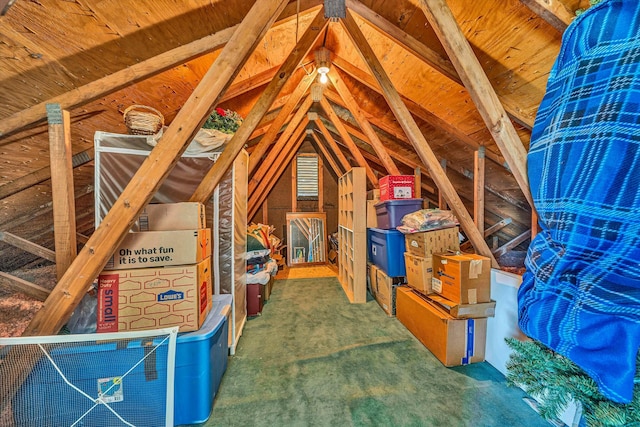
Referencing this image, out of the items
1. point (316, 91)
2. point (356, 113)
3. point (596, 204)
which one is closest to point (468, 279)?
point (596, 204)

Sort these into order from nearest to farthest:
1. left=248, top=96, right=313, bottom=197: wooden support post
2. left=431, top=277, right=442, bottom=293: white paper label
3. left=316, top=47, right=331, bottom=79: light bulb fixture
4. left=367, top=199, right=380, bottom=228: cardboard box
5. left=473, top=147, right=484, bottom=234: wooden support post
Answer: left=431, top=277, right=442, bottom=293: white paper label → left=473, top=147, right=484, bottom=234: wooden support post → left=316, top=47, right=331, bottom=79: light bulb fixture → left=367, top=199, right=380, bottom=228: cardboard box → left=248, top=96, right=313, bottom=197: wooden support post

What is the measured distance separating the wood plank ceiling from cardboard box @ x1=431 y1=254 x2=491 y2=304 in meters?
1.17

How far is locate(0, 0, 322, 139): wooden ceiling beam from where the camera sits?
122cm

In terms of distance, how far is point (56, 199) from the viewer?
1.20 meters

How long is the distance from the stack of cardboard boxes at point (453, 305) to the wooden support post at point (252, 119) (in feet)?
A: 6.15

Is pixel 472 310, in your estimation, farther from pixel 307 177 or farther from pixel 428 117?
pixel 307 177

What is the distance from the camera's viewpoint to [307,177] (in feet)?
18.8

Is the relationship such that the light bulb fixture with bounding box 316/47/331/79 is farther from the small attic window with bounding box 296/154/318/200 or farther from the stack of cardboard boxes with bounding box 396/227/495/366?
the small attic window with bounding box 296/154/318/200

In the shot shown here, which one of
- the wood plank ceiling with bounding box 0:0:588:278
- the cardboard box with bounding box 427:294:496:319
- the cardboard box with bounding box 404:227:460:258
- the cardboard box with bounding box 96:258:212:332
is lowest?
the cardboard box with bounding box 427:294:496:319

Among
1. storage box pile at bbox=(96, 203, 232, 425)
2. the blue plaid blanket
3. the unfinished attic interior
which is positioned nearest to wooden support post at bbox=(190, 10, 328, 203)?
the unfinished attic interior

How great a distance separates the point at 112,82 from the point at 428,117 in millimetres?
2752

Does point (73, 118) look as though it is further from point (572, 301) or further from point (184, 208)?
point (572, 301)

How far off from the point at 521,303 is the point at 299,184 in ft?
16.6

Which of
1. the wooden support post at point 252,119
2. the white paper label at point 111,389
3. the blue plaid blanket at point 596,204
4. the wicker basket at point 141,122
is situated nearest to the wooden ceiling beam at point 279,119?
the wooden support post at point 252,119
